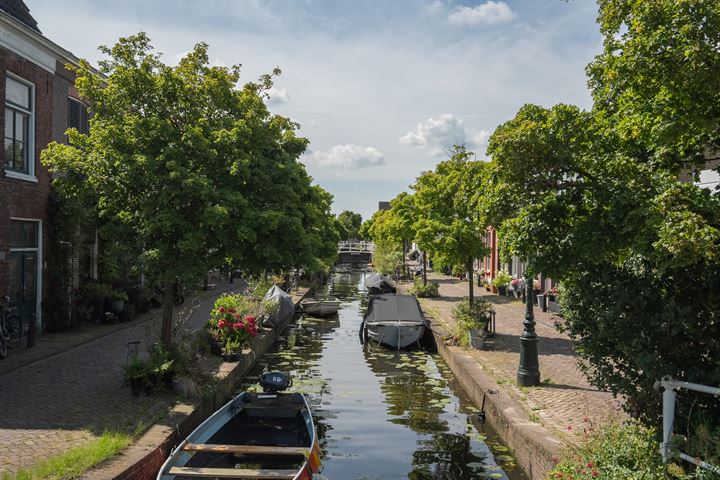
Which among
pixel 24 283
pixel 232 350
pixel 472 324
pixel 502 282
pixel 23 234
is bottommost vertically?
pixel 232 350

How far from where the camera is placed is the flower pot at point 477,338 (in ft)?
52.1

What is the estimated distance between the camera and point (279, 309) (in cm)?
2097

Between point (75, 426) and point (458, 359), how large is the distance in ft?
29.3

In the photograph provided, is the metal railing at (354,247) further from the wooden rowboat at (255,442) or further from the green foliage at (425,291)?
the wooden rowboat at (255,442)

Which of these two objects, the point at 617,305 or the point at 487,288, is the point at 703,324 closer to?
the point at 617,305

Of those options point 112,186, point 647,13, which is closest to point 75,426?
point 112,186

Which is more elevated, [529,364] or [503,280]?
[503,280]

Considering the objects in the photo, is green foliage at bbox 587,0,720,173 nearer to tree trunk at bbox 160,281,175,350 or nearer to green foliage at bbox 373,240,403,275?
tree trunk at bbox 160,281,175,350

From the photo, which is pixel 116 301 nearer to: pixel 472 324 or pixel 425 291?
pixel 472 324

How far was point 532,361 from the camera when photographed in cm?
1166

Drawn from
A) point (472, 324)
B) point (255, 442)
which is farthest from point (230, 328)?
point (472, 324)

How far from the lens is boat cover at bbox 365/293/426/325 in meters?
19.3

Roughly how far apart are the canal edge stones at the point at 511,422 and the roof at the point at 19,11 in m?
13.8

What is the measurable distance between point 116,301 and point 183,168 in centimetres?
1008
